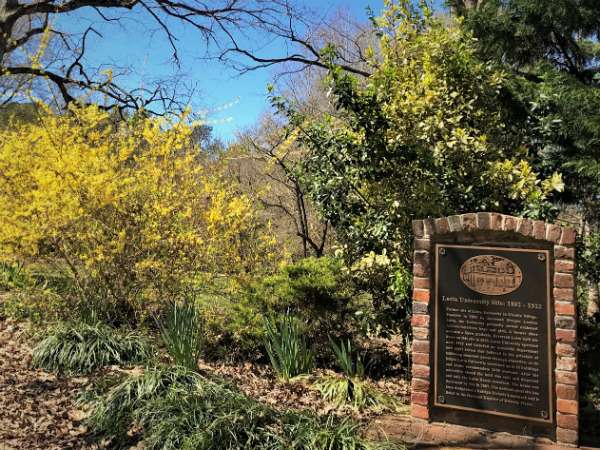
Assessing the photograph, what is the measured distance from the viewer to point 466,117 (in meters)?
5.17

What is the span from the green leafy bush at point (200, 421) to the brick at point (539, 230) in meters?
1.93

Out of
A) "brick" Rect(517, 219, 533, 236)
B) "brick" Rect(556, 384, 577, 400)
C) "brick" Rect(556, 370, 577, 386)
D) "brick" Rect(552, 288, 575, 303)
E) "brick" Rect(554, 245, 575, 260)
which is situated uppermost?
"brick" Rect(517, 219, 533, 236)

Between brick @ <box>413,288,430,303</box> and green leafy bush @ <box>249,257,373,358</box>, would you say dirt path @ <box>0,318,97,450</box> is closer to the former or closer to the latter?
green leafy bush @ <box>249,257,373,358</box>

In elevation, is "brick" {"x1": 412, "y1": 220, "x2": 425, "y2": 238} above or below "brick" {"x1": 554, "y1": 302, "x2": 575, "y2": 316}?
above

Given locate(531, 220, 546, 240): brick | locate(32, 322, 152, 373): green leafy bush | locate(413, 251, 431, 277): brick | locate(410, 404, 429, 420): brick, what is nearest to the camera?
locate(531, 220, 546, 240): brick

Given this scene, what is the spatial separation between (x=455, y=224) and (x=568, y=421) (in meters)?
1.63

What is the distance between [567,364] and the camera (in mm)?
3605

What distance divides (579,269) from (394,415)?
8.78 ft

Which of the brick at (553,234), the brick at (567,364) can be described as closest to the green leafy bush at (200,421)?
the brick at (567,364)

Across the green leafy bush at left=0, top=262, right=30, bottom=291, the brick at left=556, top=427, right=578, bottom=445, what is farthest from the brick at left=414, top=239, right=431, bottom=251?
the green leafy bush at left=0, top=262, right=30, bottom=291

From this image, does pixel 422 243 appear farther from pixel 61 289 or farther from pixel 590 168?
pixel 61 289

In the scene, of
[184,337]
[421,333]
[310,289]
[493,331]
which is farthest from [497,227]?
[184,337]

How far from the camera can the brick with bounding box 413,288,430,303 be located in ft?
13.2

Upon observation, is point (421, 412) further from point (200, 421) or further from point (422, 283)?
point (200, 421)
